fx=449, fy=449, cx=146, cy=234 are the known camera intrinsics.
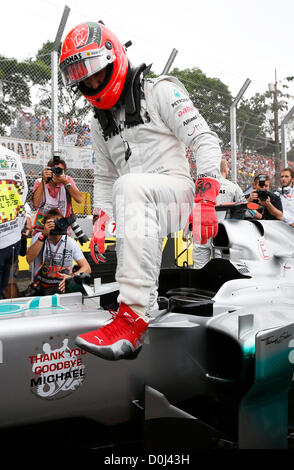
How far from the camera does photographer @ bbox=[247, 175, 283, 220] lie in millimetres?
4332

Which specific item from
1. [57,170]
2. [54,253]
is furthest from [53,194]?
[54,253]

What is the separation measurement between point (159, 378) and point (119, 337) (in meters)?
0.34

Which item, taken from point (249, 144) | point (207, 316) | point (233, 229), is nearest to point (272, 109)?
point (249, 144)

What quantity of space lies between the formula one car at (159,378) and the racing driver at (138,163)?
15cm

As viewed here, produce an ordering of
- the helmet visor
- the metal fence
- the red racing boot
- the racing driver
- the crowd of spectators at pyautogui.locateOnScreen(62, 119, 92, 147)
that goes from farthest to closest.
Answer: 1. the crowd of spectators at pyautogui.locateOnScreen(62, 119, 92, 147)
2. the metal fence
3. the helmet visor
4. the racing driver
5. the red racing boot

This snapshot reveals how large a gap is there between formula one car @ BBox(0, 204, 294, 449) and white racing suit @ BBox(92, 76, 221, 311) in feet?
0.75

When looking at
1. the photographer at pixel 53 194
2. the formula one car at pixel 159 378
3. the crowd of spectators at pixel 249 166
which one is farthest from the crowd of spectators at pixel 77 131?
the formula one car at pixel 159 378

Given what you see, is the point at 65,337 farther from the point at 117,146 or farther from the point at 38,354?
the point at 117,146

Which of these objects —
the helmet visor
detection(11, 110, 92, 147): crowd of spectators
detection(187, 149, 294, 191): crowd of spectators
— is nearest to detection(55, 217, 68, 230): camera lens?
the helmet visor

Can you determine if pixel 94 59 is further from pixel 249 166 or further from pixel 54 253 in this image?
pixel 249 166

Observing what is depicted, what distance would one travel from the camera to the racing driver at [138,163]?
1.63 m

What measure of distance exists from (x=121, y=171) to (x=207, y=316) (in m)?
0.87

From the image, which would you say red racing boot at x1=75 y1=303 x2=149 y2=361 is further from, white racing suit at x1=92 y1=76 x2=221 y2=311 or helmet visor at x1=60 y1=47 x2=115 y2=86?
helmet visor at x1=60 y1=47 x2=115 y2=86

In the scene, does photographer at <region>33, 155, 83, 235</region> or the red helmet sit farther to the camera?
photographer at <region>33, 155, 83, 235</region>
